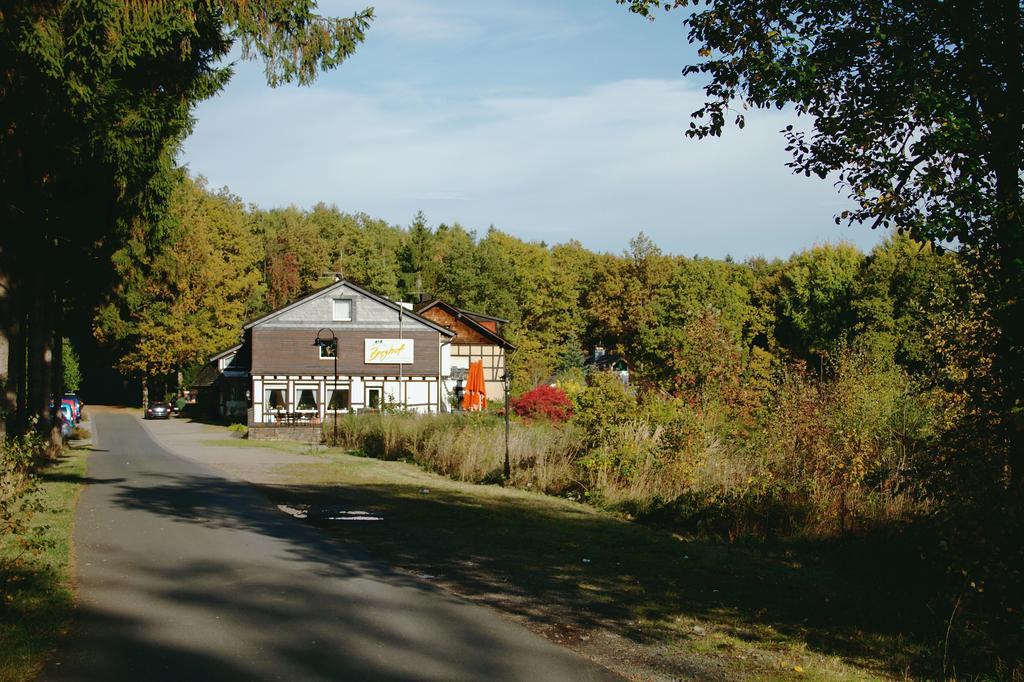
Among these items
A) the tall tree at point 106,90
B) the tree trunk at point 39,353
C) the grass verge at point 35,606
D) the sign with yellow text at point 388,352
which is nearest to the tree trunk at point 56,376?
the tree trunk at point 39,353

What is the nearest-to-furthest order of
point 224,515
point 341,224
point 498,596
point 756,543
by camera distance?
point 498,596, point 756,543, point 224,515, point 341,224

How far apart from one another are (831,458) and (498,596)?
247 inches

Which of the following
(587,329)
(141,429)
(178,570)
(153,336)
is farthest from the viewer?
(587,329)

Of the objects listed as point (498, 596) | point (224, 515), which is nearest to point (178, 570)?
point (498, 596)

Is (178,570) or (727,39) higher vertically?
(727,39)

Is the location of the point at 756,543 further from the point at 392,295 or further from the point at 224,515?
the point at 392,295

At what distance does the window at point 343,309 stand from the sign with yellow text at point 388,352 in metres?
1.70

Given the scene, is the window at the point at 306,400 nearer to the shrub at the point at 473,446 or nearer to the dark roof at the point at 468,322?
the dark roof at the point at 468,322

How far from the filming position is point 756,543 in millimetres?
12953

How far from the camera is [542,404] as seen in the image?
38.2 metres

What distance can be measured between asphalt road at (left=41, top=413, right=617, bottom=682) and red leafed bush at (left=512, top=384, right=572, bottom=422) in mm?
24829

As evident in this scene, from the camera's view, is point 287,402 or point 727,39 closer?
point 727,39

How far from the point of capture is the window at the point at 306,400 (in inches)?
2040

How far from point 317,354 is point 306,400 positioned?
267 centimetres
